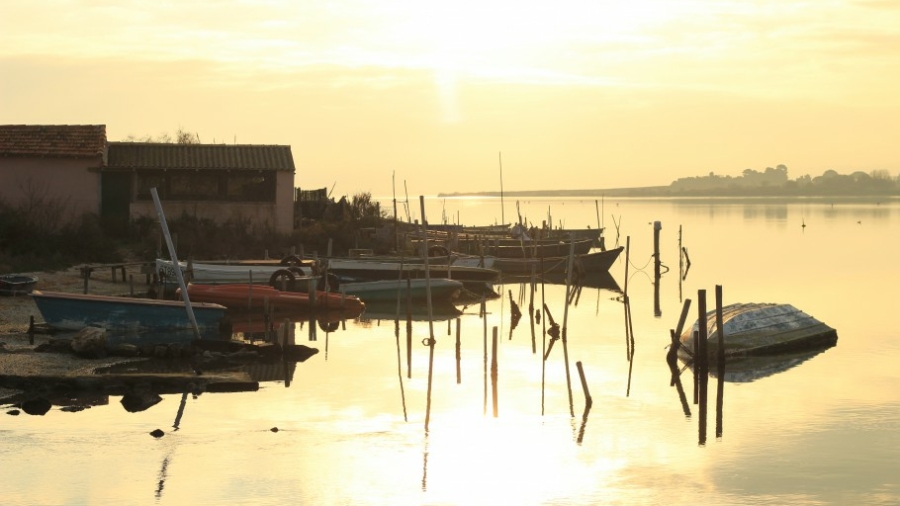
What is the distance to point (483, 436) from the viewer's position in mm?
20125

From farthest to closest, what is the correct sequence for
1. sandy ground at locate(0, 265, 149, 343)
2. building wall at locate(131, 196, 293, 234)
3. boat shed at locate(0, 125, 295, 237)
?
building wall at locate(131, 196, 293, 234)
boat shed at locate(0, 125, 295, 237)
sandy ground at locate(0, 265, 149, 343)

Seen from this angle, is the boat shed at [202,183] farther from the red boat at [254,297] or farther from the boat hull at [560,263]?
the red boat at [254,297]

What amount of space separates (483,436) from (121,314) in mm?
10179

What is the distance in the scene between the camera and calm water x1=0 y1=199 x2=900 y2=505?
16719 millimetres

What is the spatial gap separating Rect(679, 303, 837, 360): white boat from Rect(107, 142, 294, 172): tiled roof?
20012mm

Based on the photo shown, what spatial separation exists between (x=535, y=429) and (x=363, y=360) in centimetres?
786

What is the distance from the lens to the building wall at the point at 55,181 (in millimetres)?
42656

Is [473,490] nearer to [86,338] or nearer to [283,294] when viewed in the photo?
[86,338]

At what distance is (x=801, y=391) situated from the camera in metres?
24.7

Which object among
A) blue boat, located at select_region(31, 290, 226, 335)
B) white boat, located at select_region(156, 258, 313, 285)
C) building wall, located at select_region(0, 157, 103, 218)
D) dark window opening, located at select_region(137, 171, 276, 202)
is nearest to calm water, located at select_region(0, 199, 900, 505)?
blue boat, located at select_region(31, 290, 226, 335)

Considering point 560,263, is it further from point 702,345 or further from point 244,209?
point 702,345

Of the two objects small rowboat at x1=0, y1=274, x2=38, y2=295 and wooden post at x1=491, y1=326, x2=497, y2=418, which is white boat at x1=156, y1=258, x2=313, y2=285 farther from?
wooden post at x1=491, y1=326, x2=497, y2=418

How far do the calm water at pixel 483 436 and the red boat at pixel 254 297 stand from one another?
2.64 metres

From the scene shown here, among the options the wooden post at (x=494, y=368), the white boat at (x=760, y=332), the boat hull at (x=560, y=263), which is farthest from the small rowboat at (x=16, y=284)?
the boat hull at (x=560, y=263)
